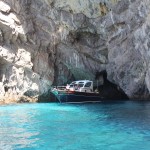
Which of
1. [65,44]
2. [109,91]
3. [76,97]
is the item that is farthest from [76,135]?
[109,91]

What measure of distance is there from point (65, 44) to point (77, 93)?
6.00 metres

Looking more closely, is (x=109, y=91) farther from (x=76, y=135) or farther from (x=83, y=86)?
(x=76, y=135)

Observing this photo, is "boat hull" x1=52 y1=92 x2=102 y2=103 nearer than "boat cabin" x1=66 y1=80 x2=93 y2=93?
Yes

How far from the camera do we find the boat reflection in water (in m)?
39.0

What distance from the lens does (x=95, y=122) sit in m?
20.2

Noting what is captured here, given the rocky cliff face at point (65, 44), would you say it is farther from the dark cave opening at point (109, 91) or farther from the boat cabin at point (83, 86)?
the dark cave opening at point (109, 91)

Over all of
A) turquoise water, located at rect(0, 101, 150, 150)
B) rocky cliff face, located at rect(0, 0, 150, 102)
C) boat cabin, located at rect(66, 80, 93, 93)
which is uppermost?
rocky cliff face, located at rect(0, 0, 150, 102)

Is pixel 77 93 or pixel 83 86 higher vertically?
pixel 83 86

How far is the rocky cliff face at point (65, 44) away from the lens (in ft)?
124

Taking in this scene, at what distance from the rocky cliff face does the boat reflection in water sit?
2669mm

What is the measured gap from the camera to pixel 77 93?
39.8 metres

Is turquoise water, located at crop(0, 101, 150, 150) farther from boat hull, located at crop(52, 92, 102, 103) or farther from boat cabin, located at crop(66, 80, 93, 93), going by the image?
boat cabin, located at crop(66, 80, 93, 93)

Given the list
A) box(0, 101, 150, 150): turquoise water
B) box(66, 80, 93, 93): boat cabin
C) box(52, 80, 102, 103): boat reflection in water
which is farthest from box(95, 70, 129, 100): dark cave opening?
box(0, 101, 150, 150): turquoise water

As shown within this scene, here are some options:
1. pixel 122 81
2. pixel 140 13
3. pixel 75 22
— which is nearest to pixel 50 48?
pixel 75 22
